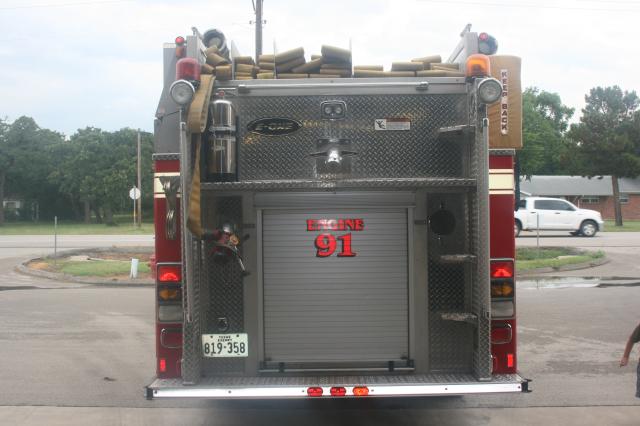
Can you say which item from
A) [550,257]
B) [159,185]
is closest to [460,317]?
[159,185]

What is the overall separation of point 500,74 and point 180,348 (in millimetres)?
3013

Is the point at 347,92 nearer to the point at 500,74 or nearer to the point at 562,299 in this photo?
the point at 500,74

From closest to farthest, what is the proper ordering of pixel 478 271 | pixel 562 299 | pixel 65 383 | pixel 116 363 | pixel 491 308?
pixel 478 271, pixel 491 308, pixel 65 383, pixel 116 363, pixel 562 299

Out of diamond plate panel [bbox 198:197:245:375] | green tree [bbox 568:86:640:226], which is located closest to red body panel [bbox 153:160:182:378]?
diamond plate panel [bbox 198:197:245:375]

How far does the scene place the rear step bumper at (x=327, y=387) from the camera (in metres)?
4.23

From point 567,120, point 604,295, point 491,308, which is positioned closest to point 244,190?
point 491,308

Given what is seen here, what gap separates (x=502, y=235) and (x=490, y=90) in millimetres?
1074

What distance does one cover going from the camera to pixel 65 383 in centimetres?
688

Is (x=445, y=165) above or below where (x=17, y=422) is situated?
above

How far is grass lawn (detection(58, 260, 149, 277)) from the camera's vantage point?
54.5 feet

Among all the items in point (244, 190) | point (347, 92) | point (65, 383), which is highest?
point (347, 92)

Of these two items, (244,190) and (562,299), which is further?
(562,299)

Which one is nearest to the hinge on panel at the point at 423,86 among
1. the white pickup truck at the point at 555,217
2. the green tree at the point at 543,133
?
the white pickup truck at the point at 555,217

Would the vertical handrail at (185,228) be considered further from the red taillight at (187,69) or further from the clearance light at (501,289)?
the clearance light at (501,289)
